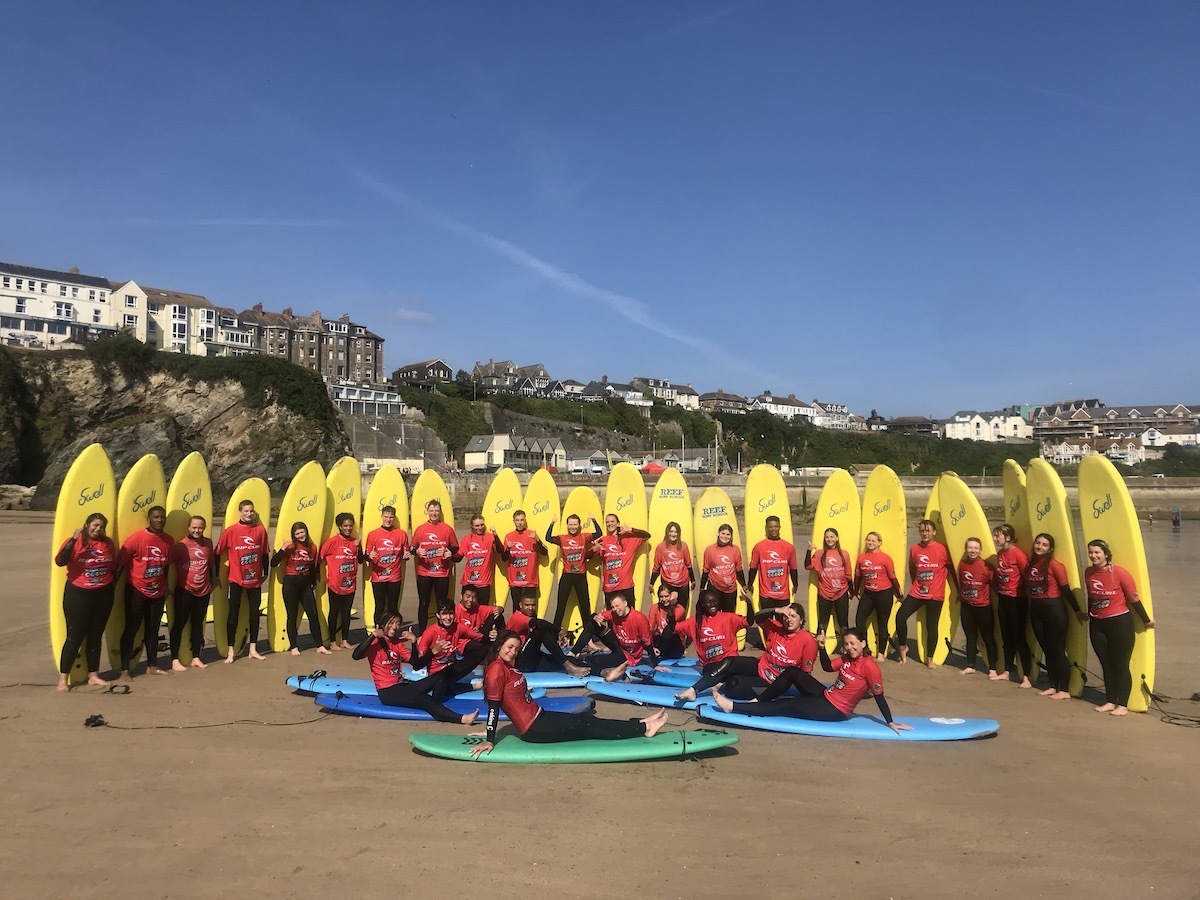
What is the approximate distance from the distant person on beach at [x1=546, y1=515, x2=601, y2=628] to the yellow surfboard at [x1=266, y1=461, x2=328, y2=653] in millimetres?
2425

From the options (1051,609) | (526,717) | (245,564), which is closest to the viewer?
(526,717)

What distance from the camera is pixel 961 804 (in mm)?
4160

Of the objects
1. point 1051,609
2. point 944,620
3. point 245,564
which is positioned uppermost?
point 245,564

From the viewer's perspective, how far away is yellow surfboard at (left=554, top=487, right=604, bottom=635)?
8117 millimetres

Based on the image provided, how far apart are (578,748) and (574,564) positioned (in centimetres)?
301

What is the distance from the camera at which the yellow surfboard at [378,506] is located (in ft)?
27.1

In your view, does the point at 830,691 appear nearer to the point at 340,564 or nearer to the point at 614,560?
the point at 614,560

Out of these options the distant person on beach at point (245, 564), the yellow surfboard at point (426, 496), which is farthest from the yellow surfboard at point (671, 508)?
the distant person on beach at point (245, 564)

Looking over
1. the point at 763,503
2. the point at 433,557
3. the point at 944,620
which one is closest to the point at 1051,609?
the point at 944,620

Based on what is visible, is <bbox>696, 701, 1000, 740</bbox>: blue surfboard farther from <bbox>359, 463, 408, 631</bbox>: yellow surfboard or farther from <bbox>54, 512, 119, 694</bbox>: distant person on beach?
<bbox>54, 512, 119, 694</bbox>: distant person on beach

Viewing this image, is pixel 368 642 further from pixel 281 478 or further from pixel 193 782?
pixel 281 478

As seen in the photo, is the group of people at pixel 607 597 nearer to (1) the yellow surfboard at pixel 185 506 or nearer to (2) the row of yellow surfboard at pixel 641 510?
(1) the yellow surfboard at pixel 185 506

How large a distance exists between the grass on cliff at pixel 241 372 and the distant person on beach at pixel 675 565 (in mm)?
37771

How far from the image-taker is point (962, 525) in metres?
7.32
